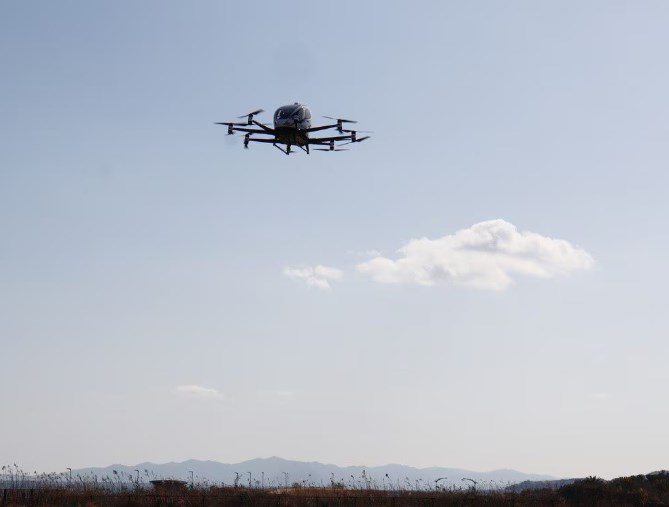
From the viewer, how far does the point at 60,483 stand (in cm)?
4053

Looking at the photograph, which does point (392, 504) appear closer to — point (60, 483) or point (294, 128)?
point (60, 483)

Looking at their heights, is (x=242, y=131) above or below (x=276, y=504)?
above

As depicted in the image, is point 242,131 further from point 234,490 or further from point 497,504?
point 497,504

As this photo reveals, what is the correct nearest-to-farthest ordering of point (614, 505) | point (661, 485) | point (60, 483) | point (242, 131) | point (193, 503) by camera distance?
point (193, 503) → point (60, 483) → point (614, 505) → point (661, 485) → point (242, 131)

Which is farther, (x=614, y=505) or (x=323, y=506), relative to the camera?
(x=614, y=505)

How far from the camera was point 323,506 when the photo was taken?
126 feet

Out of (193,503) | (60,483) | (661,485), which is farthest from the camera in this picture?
(661,485)

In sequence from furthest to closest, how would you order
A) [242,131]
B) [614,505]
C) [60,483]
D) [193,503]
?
[242,131] → [614,505] → [60,483] → [193,503]

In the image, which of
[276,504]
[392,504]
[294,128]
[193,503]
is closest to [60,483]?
[193,503]

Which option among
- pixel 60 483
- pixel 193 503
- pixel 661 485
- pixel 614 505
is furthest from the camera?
pixel 661 485

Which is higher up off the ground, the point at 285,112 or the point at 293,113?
the point at 285,112

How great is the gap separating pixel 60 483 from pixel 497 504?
20654 millimetres

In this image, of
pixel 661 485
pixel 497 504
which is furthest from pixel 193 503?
pixel 661 485

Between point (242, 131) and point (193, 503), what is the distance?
96.6ft
